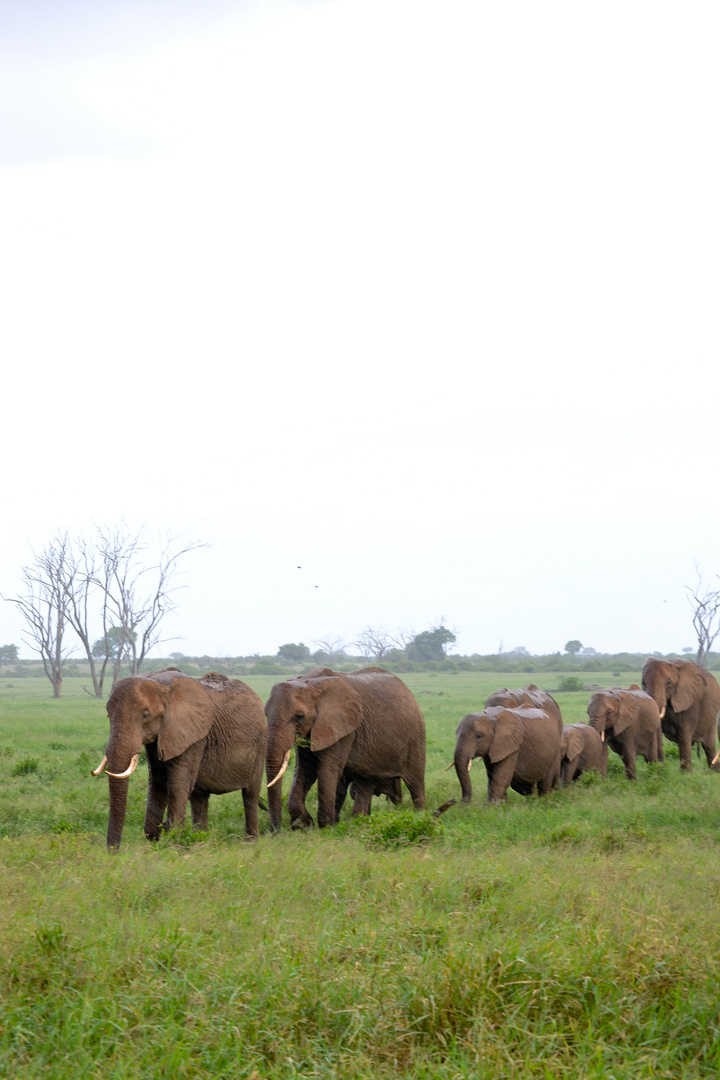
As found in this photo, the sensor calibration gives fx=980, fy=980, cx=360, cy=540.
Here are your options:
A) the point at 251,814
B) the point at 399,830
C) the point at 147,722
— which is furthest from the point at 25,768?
the point at 399,830

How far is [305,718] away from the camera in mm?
11109

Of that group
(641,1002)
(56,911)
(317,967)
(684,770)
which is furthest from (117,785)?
(684,770)

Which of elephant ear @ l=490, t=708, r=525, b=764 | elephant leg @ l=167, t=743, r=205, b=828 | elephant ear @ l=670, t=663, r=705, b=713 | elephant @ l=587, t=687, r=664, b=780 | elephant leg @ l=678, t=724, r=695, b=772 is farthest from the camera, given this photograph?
elephant ear @ l=670, t=663, r=705, b=713

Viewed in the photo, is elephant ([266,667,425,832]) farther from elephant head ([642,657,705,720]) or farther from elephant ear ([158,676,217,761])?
elephant head ([642,657,705,720])

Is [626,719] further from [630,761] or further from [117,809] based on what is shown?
[117,809]

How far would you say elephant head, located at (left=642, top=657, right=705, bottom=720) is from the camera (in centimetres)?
1708

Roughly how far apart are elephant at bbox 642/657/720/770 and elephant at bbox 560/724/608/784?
1818 mm

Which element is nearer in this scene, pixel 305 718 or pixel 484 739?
pixel 305 718

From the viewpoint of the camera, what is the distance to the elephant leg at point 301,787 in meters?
11.1

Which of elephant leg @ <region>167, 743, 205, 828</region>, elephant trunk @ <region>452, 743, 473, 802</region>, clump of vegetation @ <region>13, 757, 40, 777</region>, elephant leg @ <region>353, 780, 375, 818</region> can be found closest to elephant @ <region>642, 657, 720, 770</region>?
elephant trunk @ <region>452, 743, 473, 802</region>

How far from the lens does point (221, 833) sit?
10672 mm

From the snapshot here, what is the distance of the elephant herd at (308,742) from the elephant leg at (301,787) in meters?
0.01

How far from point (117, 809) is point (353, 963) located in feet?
13.8

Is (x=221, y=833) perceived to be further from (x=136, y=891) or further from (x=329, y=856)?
(x=136, y=891)
